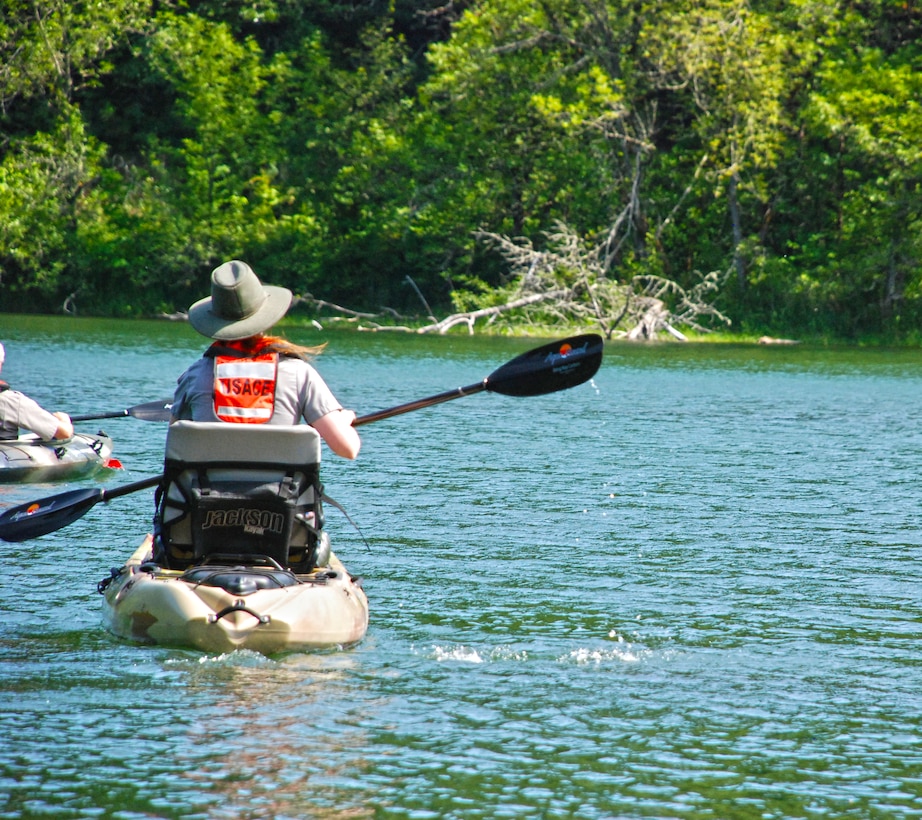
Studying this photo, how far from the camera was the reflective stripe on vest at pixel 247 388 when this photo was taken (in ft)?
22.2

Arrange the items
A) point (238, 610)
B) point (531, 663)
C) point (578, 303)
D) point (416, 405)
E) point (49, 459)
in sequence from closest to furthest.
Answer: point (238, 610)
point (531, 663)
point (416, 405)
point (49, 459)
point (578, 303)

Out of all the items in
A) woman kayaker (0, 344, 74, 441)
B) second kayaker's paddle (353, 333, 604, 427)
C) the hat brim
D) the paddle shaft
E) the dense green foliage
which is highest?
the dense green foliage

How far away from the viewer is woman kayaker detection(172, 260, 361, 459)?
22.1ft

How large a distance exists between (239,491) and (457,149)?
37684 millimetres

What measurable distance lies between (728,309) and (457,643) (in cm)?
3290

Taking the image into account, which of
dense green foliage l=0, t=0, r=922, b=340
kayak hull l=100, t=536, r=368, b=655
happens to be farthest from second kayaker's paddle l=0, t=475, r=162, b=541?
dense green foliage l=0, t=0, r=922, b=340

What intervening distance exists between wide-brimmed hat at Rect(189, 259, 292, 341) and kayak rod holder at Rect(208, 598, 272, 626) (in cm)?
117

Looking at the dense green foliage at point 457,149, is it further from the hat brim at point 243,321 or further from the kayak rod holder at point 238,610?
the kayak rod holder at point 238,610

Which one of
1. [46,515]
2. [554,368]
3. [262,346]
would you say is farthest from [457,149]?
[262,346]

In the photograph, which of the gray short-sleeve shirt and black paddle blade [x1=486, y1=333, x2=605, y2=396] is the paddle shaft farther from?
the gray short-sleeve shirt

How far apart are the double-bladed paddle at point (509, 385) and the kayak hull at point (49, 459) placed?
13.7 ft

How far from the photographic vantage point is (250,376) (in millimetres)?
6777

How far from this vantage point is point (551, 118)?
3872cm

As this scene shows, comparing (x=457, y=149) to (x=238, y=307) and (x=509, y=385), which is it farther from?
(x=238, y=307)
